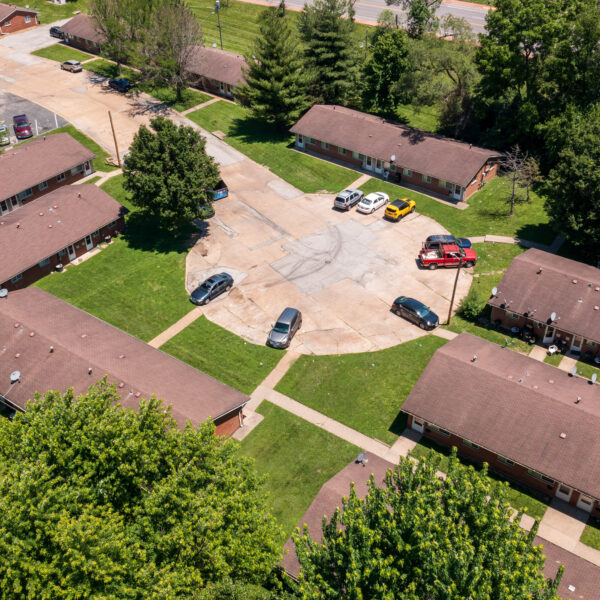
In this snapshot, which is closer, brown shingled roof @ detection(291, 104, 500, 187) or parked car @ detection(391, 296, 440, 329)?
parked car @ detection(391, 296, 440, 329)

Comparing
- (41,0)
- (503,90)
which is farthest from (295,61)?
(41,0)

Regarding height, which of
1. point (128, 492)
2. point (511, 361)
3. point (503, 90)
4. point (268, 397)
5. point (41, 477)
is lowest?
point (268, 397)

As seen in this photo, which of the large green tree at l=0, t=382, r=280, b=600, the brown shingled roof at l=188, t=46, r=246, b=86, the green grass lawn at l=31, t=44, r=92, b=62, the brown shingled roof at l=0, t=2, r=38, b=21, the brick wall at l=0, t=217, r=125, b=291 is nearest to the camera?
the large green tree at l=0, t=382, r=280, b=600

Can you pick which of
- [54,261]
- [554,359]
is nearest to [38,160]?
[54,261]

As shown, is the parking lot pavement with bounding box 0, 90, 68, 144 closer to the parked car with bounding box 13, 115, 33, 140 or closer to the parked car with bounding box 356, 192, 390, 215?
the parked car with bounding box 13, 115, 33, 140

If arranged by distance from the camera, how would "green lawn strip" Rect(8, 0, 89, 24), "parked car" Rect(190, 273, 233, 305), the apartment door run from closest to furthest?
the apartment door, "parked car" Rect(190, 273, 233, 305), "green lawn strip" Rect(8, 0, 89, 24)

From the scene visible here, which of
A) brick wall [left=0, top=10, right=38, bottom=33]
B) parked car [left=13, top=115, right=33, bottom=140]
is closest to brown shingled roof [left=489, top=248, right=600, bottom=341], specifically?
parked car [left=13, top=115, right=33, bottom=140]

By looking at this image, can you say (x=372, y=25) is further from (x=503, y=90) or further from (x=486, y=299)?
(x=486, y=299)
